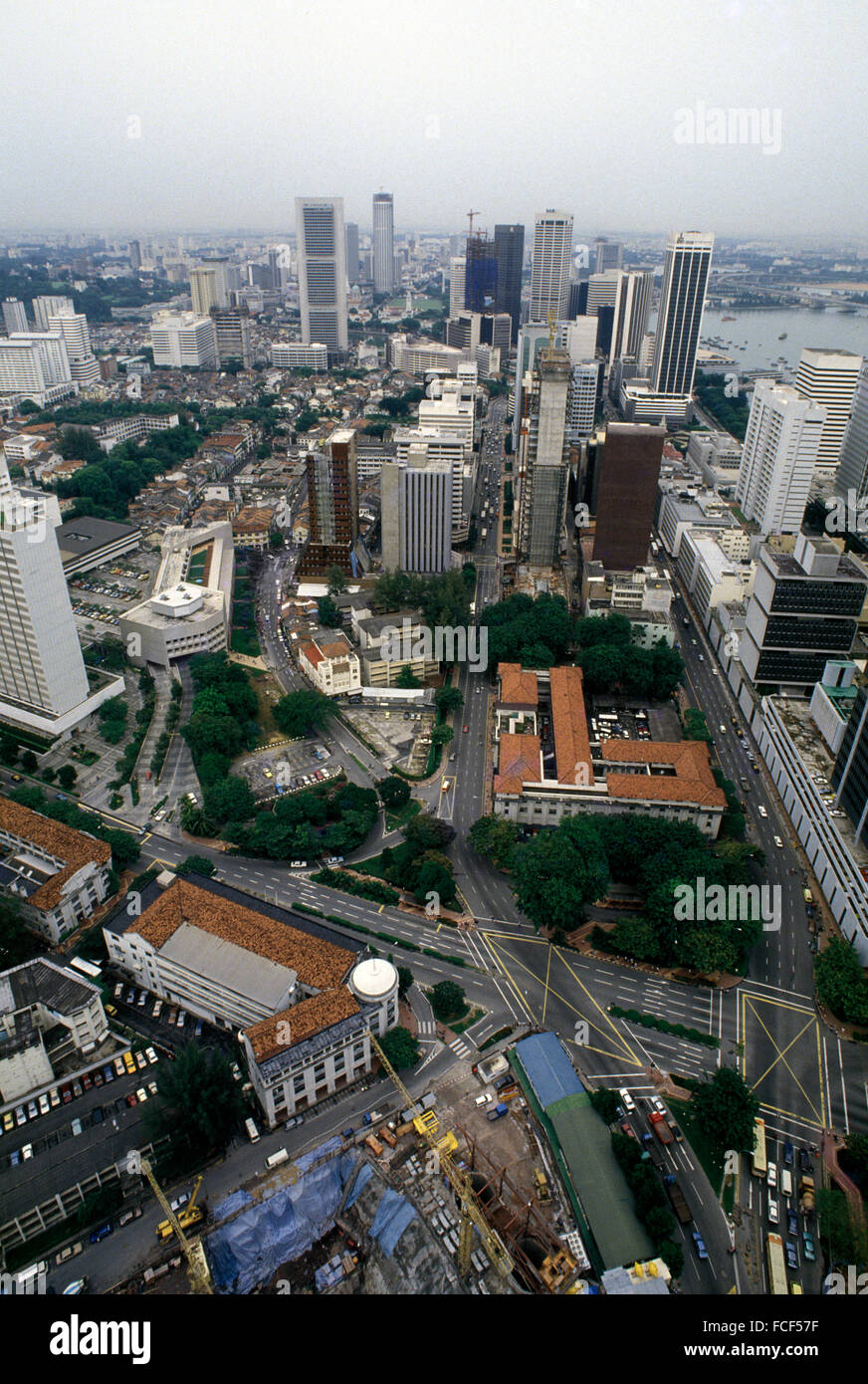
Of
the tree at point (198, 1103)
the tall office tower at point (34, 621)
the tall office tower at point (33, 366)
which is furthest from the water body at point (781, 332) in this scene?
the tree at point (198, 1103)

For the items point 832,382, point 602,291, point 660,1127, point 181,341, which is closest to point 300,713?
point 660,1127

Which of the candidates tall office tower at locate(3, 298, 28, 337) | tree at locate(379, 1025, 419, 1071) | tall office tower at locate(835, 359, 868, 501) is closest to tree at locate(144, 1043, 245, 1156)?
tree at locate(379, 1025, 419, 1071)

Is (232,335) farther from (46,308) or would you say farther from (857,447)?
(857,447)

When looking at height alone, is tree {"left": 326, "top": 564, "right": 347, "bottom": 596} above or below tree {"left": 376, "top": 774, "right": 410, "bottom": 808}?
above

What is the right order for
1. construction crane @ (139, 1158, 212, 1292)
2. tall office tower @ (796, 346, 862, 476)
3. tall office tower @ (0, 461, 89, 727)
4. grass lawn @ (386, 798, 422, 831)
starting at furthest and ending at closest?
tall office tower @ (796, 346, 862, 476), grass lawn @ (386, 798, 422, 831), tall office tower @ (0, 461, 89, 727), construction crane @ (139, 1158, 212, 1292)

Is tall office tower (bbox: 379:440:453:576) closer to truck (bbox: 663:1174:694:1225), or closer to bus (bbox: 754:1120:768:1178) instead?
bus (bbox: 754:1120:768:1178)
